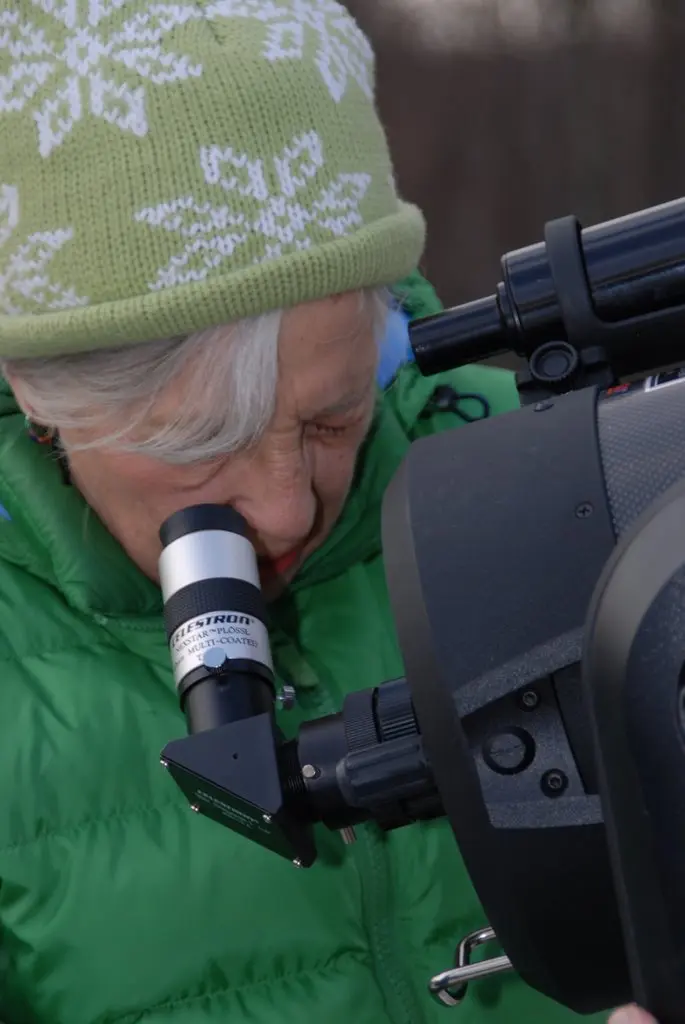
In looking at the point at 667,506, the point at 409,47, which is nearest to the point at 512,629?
the point at 667,506

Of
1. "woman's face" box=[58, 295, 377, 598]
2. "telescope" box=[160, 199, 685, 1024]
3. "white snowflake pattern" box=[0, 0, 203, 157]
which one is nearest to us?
"telescope" box=[160, 199, 685, 1024]

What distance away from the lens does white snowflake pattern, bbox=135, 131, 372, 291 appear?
1.02 m

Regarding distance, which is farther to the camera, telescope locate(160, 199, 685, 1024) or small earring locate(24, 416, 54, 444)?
small earring locate(24, 416, 54, 444)

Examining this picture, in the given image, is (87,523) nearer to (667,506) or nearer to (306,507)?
(306,507)

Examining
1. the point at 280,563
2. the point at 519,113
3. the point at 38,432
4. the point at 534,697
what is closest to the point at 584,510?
the point at 534,697

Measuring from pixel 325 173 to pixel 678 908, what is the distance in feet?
2.11

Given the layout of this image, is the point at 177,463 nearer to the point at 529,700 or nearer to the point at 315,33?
the point at 315,33

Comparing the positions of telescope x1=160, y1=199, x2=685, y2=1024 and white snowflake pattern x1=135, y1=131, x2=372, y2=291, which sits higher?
white snowflake pattern x1=135, y1=131, x2=372, y2=291

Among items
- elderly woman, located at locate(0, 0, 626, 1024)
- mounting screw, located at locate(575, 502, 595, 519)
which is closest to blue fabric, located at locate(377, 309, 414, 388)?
elderly woman, located at locate(0, 0, 626, 1024)

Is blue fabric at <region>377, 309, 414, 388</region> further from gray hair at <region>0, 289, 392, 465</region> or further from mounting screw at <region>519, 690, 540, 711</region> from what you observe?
mounting screw at <region>519, 690, 540, 711</region>

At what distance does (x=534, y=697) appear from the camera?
730 millimetres

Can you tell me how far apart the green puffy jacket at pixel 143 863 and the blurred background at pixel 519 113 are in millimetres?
2062

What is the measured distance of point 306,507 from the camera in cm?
118

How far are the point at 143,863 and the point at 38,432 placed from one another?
0.39 metres
